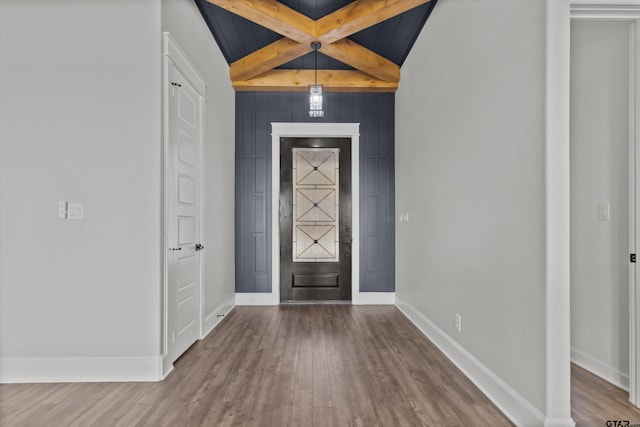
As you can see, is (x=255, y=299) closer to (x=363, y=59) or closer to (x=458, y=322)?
(x=458, y=322)

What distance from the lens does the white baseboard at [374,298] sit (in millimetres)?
4980

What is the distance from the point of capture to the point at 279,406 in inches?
86.7

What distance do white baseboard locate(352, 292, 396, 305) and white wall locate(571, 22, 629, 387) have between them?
7.77 ft

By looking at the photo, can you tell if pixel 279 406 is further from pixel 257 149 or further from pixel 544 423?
pixel 257 149

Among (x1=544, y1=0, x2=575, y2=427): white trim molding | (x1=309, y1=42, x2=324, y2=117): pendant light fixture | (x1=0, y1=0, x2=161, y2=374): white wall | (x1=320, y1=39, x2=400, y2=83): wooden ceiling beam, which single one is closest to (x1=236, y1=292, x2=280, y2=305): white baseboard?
(x1=0, y1=0, x2=161, y2=374): white wall

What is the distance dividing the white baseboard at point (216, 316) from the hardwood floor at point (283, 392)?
0.85 ft

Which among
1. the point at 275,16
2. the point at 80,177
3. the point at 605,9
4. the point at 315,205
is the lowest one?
the point at 315,205

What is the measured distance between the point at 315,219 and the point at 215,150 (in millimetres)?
1654

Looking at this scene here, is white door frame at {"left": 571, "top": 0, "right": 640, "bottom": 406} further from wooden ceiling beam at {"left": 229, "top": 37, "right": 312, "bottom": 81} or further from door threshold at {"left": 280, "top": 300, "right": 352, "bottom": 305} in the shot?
door threshold at {"left": 280, "top": 300, "right": 352, "bottom": 305}

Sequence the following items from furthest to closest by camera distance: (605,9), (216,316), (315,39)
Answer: (216,316) → (315,39) → (605,9)

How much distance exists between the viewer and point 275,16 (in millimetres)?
3424

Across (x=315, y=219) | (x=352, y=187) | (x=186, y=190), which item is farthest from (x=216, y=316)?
(x=352, y=187)

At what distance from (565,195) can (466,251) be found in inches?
39.5

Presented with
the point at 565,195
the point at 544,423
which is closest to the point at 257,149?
the point at 565,195
